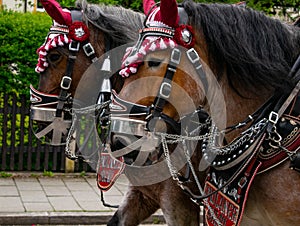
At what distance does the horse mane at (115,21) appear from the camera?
4422 mm

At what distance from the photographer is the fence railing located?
8273 millimetres

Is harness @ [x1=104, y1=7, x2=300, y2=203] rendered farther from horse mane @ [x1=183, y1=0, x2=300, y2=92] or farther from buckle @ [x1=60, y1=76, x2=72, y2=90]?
buckle @ [x1=60, y1=76, x2=72, y2=90]

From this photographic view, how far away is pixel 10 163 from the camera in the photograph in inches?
328

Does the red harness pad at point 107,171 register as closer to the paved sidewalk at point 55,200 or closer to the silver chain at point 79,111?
the silver chain at point 79,111

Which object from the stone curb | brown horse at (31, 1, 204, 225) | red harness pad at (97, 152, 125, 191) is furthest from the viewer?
the stone curb

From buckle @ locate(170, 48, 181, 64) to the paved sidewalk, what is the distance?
354 centimetres

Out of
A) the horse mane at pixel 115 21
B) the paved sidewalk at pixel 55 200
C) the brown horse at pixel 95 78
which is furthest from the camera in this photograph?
the paved sidewalk at pixel 55 200

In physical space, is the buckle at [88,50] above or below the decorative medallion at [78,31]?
below

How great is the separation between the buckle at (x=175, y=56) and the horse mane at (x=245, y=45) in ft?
0.61

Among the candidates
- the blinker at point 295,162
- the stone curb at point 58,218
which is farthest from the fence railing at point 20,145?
the blinker at point 295,162

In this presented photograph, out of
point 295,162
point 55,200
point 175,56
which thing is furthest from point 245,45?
point 55,200

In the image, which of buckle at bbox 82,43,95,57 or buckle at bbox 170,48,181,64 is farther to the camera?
buckle at bbox 82,43,95,57

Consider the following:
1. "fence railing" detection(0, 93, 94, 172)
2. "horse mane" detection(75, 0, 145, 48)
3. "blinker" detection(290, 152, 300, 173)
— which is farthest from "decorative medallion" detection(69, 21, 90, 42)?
"fence railing" detection(0, 93, 94, 172)

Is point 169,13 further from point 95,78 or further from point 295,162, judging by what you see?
point 95,78
